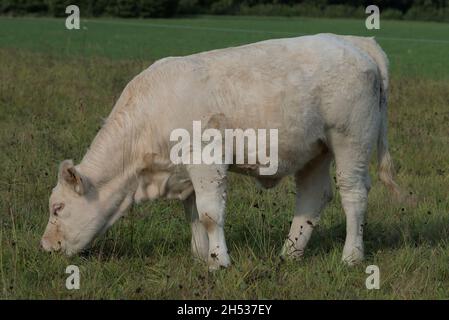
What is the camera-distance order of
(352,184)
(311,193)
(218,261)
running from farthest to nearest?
(311,193)
(352,184)
(218,261)

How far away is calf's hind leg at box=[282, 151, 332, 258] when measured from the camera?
7207 millimetres

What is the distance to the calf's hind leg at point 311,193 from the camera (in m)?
7.21

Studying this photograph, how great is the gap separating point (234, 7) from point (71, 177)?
222ft

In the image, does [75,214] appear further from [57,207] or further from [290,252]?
[290,252]

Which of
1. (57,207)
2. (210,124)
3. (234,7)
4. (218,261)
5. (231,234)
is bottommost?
(234,7)

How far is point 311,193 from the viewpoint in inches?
286

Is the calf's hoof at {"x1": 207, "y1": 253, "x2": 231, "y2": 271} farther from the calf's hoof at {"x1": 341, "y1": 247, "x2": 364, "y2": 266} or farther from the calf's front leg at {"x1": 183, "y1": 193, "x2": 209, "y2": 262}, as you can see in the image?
the calf's hoof at {"x1": 341, "y1": 247, "x2": 364, "y2": 266}

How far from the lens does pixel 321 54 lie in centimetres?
669

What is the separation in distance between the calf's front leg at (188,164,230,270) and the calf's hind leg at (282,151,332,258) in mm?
1050

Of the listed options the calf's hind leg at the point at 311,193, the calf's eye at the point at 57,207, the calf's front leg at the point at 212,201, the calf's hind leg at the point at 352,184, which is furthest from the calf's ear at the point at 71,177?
the calf's hind leg at the point at 352,184

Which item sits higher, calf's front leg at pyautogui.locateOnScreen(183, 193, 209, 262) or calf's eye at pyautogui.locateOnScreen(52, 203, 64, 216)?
calf's eye at pyautogui.locateOnScreen(52, 203, 64, 216)

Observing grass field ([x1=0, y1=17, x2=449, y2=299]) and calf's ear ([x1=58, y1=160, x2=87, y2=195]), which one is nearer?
grass field ([x1=0, y1=17, x2=449, y2=299])

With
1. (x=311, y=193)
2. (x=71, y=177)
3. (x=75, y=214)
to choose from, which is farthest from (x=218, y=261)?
(x=311, y=193)

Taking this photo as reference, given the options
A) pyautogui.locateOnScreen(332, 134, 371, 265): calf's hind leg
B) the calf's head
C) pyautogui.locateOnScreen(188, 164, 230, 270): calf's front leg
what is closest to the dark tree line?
pyautogui.locateOnScreen(332, 134, 371, 265): calf's hind leg
